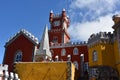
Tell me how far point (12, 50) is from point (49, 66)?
12.1m

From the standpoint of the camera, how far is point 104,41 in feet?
141

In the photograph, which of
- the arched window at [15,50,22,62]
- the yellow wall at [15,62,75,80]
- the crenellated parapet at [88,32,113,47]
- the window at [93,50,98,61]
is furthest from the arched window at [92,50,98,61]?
the arched window at [15,50,22,62]

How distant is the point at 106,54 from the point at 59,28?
28.1 m

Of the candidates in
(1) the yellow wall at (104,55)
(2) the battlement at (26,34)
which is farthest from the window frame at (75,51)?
(1) the yellow wall at (104,55)

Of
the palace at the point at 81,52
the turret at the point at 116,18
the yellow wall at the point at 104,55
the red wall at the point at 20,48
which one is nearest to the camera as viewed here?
the palace at the point at 81,52

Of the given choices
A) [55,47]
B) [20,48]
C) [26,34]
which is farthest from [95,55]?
[55,47]

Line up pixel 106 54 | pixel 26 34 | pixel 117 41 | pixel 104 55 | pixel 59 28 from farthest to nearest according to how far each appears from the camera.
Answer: pixel 59 28
pixel 26 34
pixel 106 54
pixel 104 55
pixel 117 41

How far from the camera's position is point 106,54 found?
42.1 meters

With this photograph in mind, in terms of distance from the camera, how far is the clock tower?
214 ft

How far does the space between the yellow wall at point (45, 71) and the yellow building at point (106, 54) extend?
15.5ft

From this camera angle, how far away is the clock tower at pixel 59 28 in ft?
214

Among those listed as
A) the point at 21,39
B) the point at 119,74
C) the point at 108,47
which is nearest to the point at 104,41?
the point at 108,47

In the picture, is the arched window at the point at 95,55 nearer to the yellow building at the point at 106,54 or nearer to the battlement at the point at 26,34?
the yellow building at the point at 106,54

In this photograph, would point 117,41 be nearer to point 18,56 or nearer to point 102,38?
point 102,38
